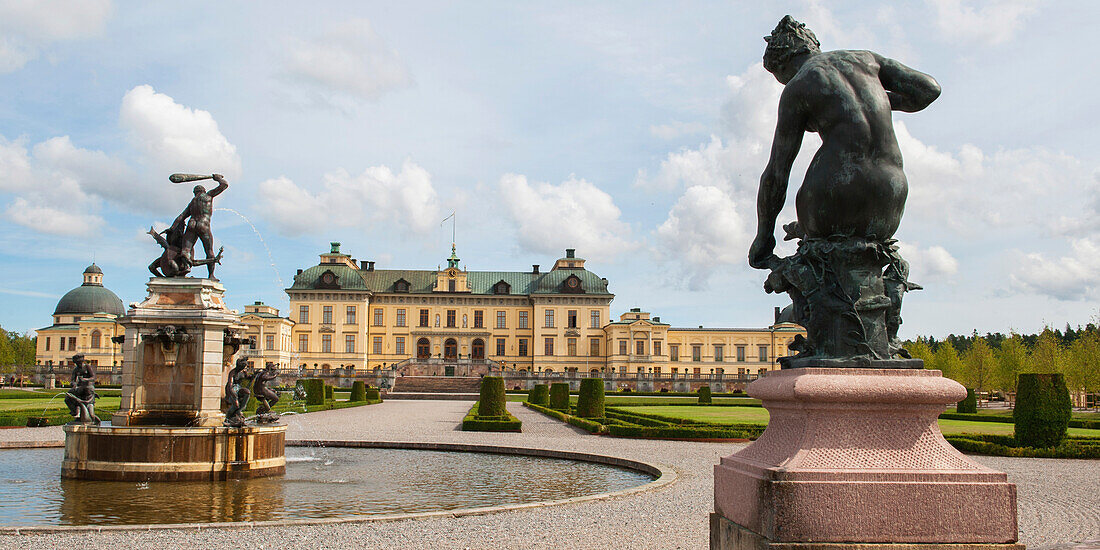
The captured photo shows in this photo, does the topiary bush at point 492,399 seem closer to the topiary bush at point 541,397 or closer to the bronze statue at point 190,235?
the topiary bush at point 541,397

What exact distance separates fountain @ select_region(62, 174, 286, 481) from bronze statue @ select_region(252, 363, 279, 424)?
0.10m

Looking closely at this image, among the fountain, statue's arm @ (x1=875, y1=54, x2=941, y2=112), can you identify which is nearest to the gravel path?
statue's arm @ (x1=875, y1=54, x2=941, y2=112)

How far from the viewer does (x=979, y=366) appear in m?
53.3

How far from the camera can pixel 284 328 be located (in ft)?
242

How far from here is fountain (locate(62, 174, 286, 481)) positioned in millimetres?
11070

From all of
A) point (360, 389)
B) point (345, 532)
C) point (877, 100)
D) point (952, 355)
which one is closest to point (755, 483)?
point (877, 100)

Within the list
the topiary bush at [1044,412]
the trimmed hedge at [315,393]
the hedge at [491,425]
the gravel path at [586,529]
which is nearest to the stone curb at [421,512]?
the gravel path at [586,529]

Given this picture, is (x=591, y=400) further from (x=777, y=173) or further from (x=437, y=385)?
(x=437, y=385)

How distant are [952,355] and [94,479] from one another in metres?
54.0

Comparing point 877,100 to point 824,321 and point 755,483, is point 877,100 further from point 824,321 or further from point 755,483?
point 755,483

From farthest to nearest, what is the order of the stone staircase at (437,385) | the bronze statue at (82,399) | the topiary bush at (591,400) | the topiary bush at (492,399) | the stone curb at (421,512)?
the stone staircase at (437,385) → the topiary bush at (591,400) → the topiary bush at (492,399) → the bronze statue at (82,399) → the stone curb at (421,512)

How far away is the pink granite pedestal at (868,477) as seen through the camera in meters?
3.37

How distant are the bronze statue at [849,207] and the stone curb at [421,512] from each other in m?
5.15

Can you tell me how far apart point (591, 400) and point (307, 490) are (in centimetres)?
1687
